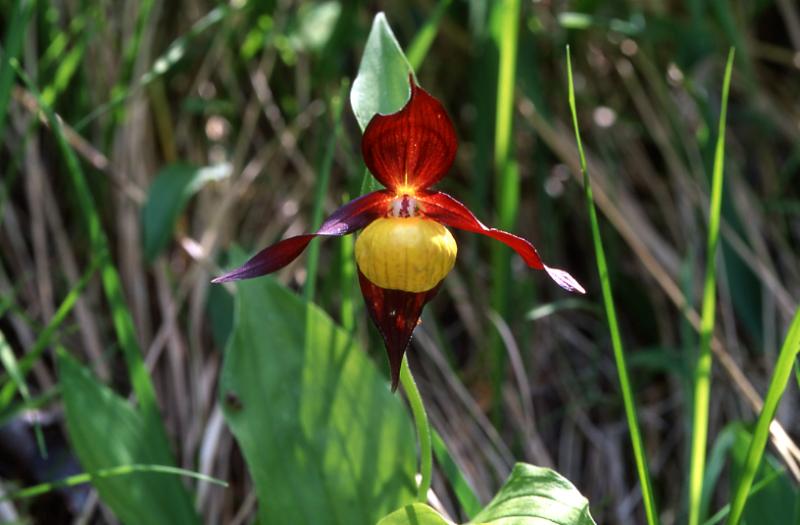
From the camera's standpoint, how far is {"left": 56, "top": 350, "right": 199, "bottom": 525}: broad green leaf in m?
1.17

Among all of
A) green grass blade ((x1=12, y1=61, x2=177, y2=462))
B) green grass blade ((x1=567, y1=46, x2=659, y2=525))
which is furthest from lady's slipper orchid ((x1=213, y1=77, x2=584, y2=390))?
green grass blade ((x1=12, y1=61, x2=177, y2=462))

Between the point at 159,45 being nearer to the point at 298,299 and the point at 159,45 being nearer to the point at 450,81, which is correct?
the point at 450,81

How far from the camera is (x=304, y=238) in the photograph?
0.87 m

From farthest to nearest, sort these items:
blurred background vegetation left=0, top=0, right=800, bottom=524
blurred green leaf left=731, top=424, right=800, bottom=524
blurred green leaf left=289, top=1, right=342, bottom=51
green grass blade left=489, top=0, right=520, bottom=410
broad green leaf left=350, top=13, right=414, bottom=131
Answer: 1. blurred green leaf left=289, top=1, right=342, bottom=51
2. blurred background vegetation left=0, top=0, right=800, bottom=524
3. green grass blade left=489, top=0, right=520, bottom=410
4. blurred green leaf left=731, top=424, right=800, bottom=524
5. broad green leaf left=350, top=13, right=414, bottom=131

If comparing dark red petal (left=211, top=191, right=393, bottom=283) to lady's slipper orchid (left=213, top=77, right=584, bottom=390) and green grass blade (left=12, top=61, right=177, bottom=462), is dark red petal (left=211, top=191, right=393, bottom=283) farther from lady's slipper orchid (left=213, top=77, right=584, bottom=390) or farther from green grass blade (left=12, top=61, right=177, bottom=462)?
green grass blade (left=12, top=61, right=177, bottom=462)

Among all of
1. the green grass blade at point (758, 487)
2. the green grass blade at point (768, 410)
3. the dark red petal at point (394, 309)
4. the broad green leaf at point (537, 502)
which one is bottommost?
the green grass blade at point (758, 487)

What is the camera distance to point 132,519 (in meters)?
1.15

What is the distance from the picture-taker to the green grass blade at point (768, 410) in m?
0.85

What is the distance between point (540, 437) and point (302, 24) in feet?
3.12

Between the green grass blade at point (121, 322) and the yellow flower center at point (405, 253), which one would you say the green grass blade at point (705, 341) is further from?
the green grass blade at point (121, 322)

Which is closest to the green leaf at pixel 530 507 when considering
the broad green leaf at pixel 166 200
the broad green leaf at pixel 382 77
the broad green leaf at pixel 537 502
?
the broad green leaf at pixel 537 502

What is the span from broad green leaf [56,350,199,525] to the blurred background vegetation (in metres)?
0.20

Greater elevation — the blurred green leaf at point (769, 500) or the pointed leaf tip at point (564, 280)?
the pointed leaf tip at point (564, 280)

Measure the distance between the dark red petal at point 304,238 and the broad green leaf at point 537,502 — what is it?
0.32 m
